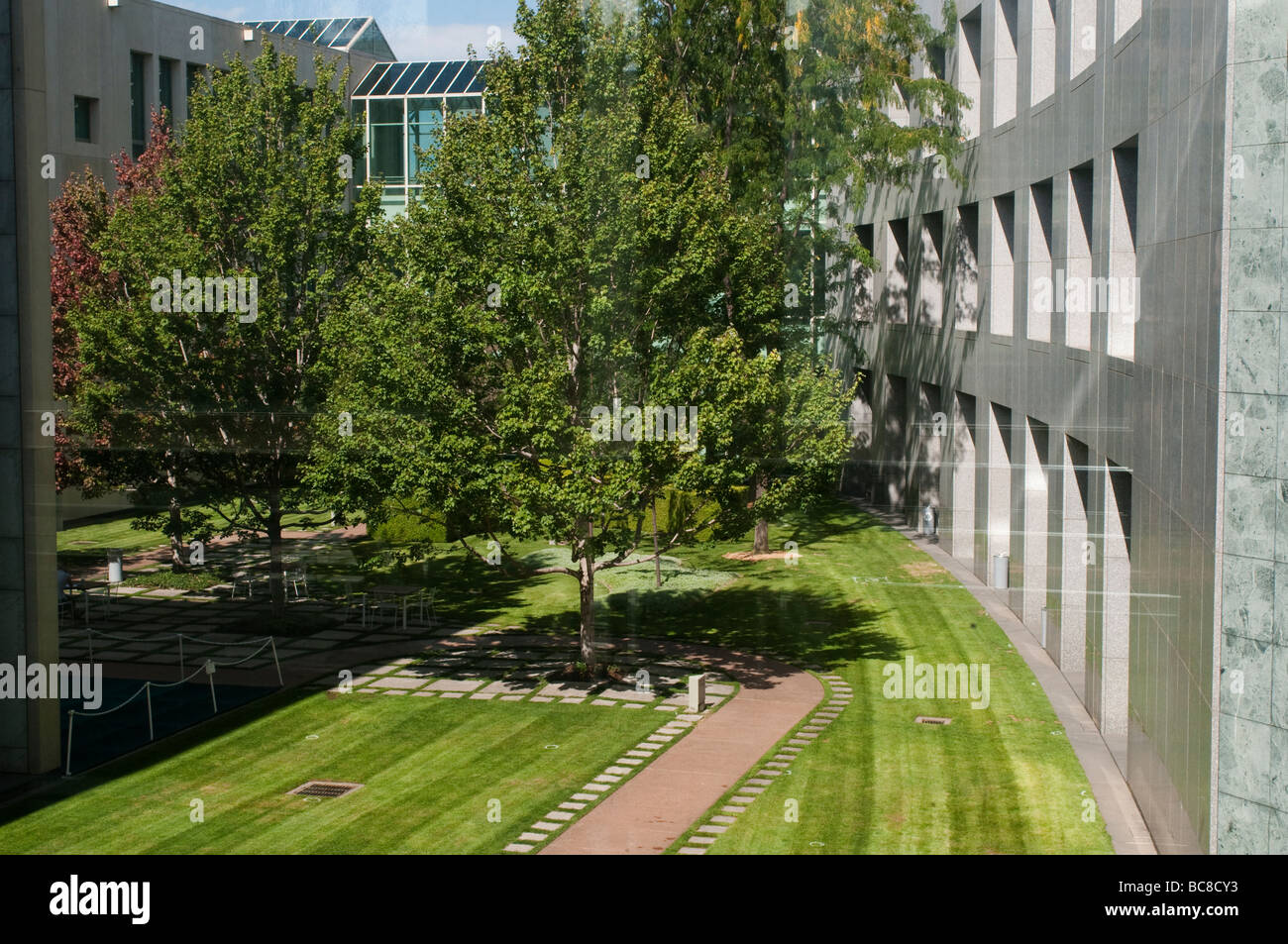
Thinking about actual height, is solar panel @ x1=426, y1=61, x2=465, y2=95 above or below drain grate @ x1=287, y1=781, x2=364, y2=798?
above

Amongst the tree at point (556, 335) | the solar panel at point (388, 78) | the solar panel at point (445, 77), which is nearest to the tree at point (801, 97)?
the solar panel at point (445, 77)

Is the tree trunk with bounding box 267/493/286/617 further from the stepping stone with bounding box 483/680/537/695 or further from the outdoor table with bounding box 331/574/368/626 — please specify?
the stepping stone with bounding box 483/680/537/695

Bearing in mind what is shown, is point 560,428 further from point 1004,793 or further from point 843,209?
point 843,209

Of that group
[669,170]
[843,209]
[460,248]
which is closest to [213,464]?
[460,248]

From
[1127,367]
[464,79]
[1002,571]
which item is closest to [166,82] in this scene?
[464,79]

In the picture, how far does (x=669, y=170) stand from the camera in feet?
75.1

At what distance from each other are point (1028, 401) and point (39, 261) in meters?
17.2

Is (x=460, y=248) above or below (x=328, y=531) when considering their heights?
above

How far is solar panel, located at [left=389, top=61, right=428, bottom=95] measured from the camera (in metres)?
36.8

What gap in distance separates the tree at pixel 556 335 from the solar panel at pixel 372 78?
18189 millimetres

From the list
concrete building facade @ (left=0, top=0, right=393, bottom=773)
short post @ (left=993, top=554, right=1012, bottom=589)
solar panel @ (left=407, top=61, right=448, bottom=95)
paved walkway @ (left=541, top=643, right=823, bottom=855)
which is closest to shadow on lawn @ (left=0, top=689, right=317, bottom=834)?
concrete building facade @ (left=0, top=0, right=393, bottom=773)

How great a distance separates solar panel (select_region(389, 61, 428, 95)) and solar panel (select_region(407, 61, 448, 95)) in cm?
23

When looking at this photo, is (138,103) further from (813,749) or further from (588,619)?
(813,749)

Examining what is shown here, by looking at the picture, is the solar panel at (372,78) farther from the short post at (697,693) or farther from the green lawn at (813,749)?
the short post at (697,693)
